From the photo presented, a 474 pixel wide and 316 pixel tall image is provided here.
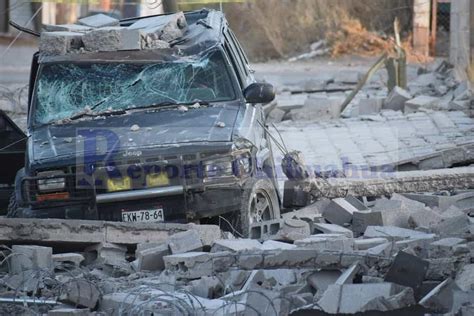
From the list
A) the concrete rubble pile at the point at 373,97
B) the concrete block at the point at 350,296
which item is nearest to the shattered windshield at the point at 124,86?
the concrete block at the point at 350,296

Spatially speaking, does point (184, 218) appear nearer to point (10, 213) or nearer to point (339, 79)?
point (10, 213)

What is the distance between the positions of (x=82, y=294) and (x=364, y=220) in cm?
332

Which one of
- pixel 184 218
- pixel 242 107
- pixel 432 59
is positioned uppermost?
pixel 242 107

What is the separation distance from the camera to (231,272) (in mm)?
8664

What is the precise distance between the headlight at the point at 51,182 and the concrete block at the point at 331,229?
2262mm

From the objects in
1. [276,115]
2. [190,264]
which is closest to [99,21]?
[190,264]

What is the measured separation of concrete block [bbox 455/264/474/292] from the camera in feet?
25.6

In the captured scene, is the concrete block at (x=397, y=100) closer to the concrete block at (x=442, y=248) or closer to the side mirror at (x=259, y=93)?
the side mirror at (x=259, y=93)

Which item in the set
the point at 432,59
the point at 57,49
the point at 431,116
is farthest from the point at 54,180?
the point at 432,59

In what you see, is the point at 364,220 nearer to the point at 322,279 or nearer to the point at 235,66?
the point at 235,66

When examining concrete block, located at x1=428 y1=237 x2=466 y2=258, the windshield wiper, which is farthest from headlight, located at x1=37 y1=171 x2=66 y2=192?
concrete block, located at x1=428 y1=237 x2=466 y2=258

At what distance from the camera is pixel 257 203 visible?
1065cm

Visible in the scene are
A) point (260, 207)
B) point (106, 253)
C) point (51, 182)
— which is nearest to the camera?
point (106, 253)

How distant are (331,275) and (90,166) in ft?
9.09
